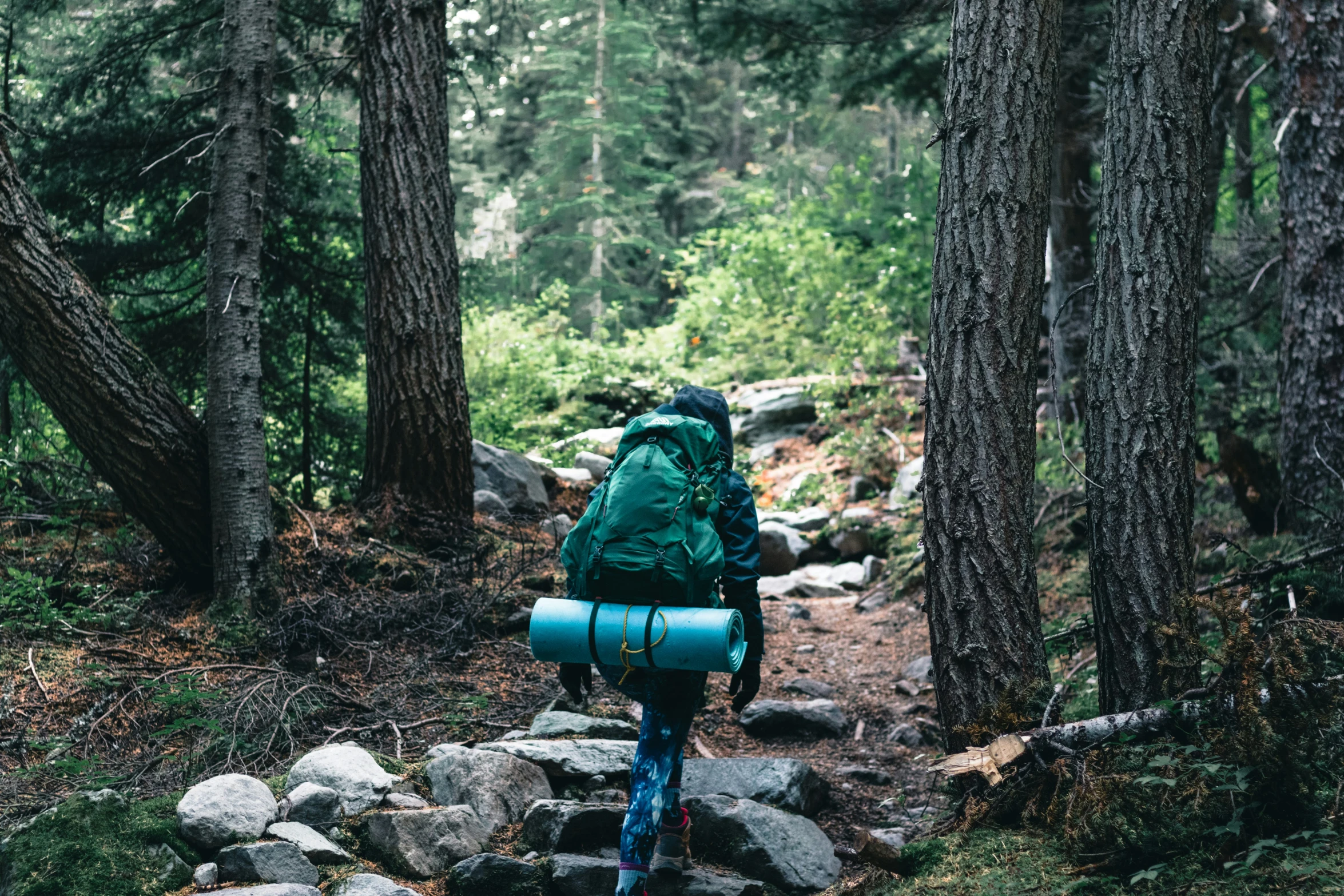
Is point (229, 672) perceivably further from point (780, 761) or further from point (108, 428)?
point (780, 761)

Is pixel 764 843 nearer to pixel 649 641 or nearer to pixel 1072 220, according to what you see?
pixel 649 641

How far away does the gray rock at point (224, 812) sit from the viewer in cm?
348

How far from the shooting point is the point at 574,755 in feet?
15.0

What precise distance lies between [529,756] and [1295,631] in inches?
121

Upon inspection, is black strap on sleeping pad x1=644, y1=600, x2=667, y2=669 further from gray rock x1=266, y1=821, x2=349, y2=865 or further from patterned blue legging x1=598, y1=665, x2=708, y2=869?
gray rock x1=266, y1=821, x2=349, y2=865

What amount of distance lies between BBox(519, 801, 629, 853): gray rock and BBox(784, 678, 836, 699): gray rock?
278 centimetres

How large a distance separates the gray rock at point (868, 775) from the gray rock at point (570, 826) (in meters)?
1.66

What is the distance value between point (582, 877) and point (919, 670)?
3869 millimetres

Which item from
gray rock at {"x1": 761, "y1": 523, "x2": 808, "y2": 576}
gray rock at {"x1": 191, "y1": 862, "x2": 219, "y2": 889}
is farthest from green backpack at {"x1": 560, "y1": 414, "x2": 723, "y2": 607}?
gray rock at {"x1": 761, "y1": 523, "x2": 808, "y2": 576}

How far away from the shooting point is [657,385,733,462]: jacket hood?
394 centimetres

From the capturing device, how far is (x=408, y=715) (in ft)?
16.7

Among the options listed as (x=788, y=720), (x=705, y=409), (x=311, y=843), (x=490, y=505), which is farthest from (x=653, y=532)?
(x=490, y=505)

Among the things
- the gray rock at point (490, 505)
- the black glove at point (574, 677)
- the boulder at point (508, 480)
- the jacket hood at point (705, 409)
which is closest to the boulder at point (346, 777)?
the black glove at point (574, 677)

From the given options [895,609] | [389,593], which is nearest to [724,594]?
[389,593]
